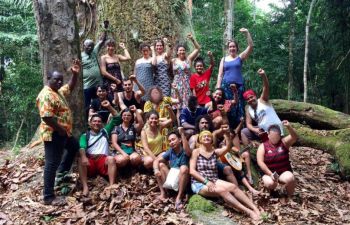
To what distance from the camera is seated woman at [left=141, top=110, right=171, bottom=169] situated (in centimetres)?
756

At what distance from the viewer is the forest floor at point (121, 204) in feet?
21.3

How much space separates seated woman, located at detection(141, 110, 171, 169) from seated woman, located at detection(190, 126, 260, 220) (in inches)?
35.7

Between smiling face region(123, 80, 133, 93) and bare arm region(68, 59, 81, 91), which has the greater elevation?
bare arm region(68, 59, 81, 91)

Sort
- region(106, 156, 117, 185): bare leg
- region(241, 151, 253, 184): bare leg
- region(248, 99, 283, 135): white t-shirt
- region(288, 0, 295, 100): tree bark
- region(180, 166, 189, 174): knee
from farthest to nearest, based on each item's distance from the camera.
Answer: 1. region(288, 0, 295, 100): tree bark
2. region(248, 99, 283, 135): white t-shirt
3. region(241, 151, 253, 184): bare leg
4. region(106, 156, 117, 185): bare leg
5. region(180, 166, 189, 174): knee


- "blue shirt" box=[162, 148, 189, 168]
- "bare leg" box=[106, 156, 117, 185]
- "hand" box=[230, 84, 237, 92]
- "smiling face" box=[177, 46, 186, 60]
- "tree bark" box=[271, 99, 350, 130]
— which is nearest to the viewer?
"blue shirt" box=[162, 148, 189, 168]

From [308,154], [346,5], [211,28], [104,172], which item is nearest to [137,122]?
[104,172]

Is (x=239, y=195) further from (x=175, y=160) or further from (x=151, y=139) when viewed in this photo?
(x=151, y=139)

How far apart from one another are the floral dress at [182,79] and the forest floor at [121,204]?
238cm

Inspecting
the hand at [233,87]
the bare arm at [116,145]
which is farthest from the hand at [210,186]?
the hand at [233,87]

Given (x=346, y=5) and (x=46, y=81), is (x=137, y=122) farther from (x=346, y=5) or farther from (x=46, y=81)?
(x=346, y=5)

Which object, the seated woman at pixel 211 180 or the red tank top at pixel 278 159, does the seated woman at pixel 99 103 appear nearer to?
the seated woman at pixel 211 180

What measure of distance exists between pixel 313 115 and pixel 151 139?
5.81 m

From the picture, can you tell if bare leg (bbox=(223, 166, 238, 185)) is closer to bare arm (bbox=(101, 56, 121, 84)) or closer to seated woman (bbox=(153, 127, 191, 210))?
seated woman (bbox=(153, 127, 191, 210))

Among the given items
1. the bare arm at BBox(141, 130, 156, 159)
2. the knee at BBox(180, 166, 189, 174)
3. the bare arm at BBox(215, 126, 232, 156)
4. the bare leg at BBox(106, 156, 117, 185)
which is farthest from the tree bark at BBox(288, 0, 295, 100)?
the bare leg at BBox(106, 156, 117, 185)
